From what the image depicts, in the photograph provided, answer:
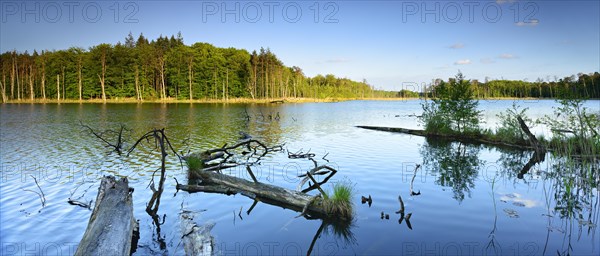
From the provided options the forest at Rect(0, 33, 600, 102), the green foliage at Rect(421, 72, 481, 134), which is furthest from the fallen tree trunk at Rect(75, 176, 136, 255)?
the forest at Rect(0, 33, 600, 102)

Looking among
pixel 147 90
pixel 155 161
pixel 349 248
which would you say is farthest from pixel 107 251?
pixel 147 90

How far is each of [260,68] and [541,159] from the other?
87054 mm

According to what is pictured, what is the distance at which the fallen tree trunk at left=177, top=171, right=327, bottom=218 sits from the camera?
29.9 feet

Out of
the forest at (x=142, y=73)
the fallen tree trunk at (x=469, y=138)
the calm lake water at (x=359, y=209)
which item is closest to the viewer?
the calm lake water at (x=359, y=209)

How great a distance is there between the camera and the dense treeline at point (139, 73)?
88.8 m

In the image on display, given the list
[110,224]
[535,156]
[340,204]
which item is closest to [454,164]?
[535,156]

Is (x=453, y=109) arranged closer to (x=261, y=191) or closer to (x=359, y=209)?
(x=359, y=209)

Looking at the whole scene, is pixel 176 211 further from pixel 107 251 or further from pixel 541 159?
pixel 541 159

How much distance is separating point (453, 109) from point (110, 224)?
80.0ft

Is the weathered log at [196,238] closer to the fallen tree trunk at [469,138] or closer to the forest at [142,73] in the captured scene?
the fallen tree trunk at [469,138]

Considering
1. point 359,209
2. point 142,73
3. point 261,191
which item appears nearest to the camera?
point 359,209

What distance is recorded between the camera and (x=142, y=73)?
90812 mm

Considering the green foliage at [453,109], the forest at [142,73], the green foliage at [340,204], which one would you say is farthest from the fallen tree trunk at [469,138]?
the forest at [142,73]

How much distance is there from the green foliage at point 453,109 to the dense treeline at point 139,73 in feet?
234
